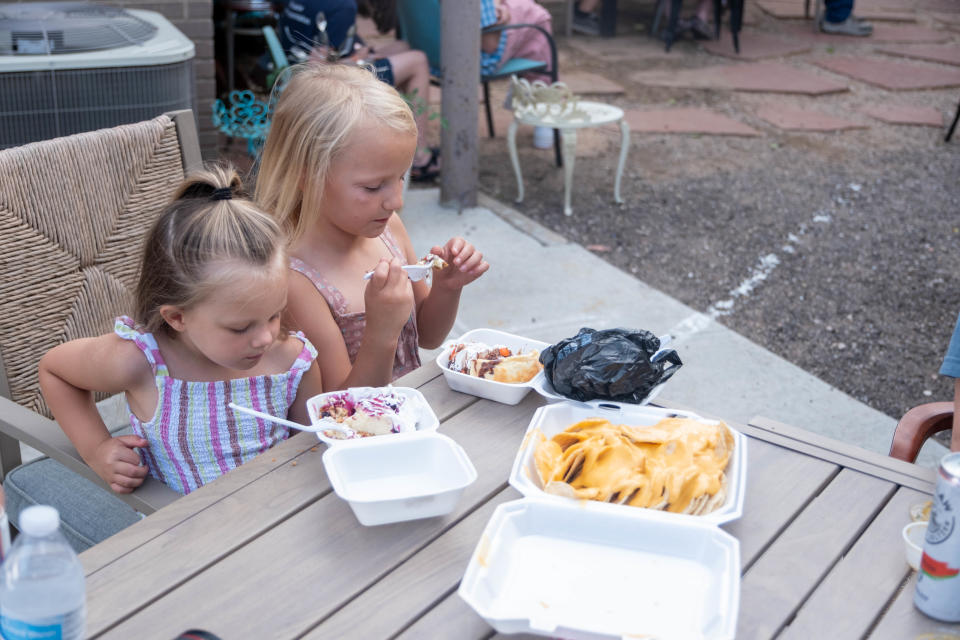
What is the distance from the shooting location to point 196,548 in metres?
1.29

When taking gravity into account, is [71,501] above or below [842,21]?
below

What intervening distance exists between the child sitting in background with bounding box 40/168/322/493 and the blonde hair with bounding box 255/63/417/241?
180mm

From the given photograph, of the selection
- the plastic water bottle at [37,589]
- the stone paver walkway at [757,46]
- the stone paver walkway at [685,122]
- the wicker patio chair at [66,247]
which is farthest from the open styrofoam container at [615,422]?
the stone paver walkway at [757,46]

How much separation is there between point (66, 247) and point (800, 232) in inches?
141

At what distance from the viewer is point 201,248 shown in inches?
61.5

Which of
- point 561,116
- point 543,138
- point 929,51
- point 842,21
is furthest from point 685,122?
point 842,21

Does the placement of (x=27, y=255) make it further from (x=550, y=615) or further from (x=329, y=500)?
(x=550, y=615)

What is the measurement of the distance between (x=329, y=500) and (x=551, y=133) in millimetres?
4596

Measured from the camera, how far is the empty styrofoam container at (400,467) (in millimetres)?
1371

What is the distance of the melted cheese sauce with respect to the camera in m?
1.34

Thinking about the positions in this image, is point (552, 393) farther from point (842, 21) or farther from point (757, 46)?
point (842, 21)

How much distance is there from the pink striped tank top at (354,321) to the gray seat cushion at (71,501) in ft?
1.79

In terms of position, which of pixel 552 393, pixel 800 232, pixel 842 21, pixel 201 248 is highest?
pixel 842 21

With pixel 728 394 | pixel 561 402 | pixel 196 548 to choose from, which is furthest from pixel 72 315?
pixel 728 394
